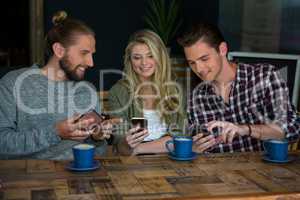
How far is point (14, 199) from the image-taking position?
1.33 meters

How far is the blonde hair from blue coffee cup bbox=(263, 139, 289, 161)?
82 centimetres

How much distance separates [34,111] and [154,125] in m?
0.68

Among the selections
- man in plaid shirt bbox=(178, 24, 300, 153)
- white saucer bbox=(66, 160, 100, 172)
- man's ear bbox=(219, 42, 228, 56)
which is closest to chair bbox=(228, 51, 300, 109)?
man in plaid shirt bbox=(178, 24, 300, 153)

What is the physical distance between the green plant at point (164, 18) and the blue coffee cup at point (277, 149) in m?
2.50

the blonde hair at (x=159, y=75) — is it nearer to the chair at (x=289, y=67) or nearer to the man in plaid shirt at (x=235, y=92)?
the man in plaid shirt at (x=235, y=92)

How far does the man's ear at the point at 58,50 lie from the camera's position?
7.43ft

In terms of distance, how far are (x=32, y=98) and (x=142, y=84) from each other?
26.5 inches

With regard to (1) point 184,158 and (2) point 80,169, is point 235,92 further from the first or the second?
(2) point 80,169

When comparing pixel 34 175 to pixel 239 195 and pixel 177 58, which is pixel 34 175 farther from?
pixel 177 58

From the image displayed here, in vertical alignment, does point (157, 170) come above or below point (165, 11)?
below

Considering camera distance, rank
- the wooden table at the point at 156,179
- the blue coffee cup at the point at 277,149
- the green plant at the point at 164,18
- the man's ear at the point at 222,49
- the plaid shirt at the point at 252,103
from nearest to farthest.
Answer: the wooden table at the point at 156,179 → the blue coffee cup at the point at 277,149 → the plaid shirt at the point at 252,103 → the man's ear at the point at 222,49 → the green plant at the point at 164,18

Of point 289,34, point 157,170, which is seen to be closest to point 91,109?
point 157,170

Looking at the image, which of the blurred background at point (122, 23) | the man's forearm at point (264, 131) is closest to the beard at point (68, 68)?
the man's forearm at point (264, 131)

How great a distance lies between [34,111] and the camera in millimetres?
2178
